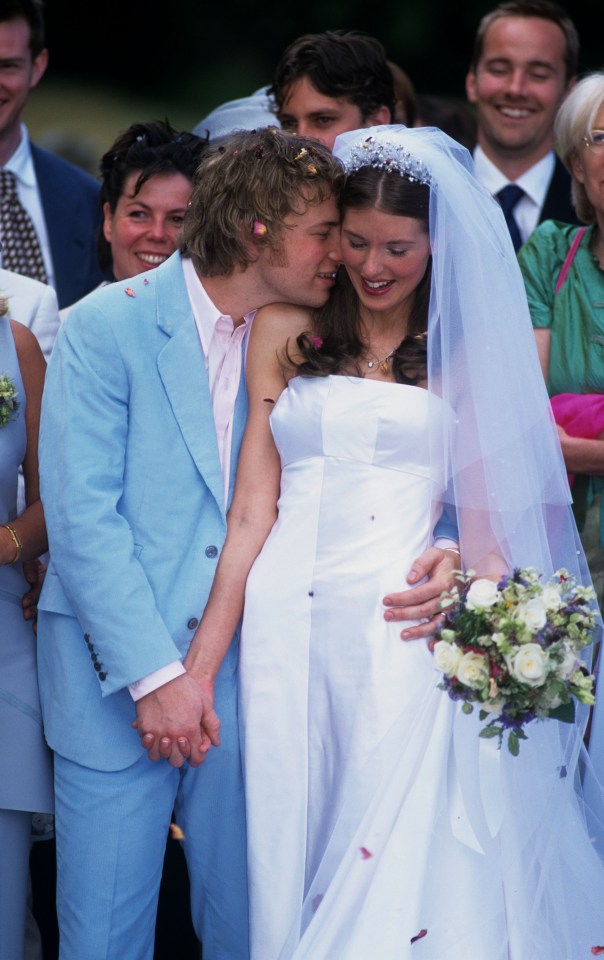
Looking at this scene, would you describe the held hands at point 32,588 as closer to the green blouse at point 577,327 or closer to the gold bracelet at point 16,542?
the gold bracelet at point 16,542

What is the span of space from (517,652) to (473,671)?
0.10 m

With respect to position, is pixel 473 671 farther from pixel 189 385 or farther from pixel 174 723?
pixel 189 385

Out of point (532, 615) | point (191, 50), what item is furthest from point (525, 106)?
point (191, 50)

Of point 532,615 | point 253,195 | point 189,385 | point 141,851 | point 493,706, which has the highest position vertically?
point 253,195

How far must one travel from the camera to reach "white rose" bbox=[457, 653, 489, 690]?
2.90m

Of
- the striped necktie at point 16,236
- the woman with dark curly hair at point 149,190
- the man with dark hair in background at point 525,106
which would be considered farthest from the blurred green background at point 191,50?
the woman with dark curly hair at point 149,190

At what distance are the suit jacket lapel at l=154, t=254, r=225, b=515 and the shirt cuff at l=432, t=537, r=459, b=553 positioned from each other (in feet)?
1.83

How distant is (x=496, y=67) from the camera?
17.3 ft

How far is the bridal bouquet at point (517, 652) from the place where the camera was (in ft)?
9.47

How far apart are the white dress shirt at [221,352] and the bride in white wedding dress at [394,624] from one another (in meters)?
0.09

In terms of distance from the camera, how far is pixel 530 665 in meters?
2.84

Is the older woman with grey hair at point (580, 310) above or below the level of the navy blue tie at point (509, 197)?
below

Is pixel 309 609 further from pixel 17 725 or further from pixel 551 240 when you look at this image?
pixel 551 240

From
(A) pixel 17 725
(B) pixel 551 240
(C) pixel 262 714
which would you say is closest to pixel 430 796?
(C) pixel 262 714
